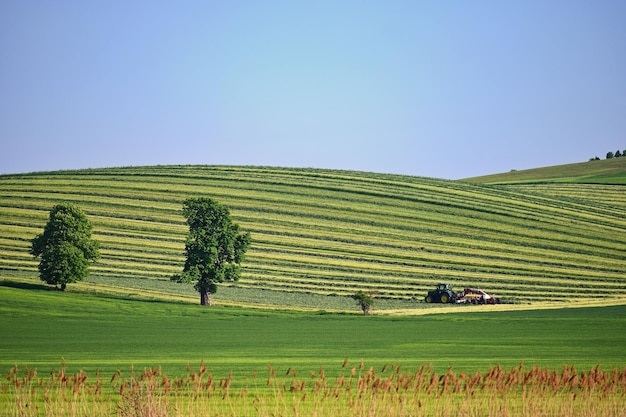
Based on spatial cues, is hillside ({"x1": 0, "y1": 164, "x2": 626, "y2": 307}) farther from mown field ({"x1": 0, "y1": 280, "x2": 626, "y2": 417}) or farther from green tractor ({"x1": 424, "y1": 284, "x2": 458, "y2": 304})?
mown field ({"x1": 0, "y1": 280, "x2": 626, "y2": 417})

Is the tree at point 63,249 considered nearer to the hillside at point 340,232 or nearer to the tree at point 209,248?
the hillside at point 340,232

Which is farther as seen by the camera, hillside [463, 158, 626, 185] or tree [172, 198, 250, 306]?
hillside [463, 158, 626, 185]

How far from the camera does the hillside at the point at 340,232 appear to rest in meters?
61.1

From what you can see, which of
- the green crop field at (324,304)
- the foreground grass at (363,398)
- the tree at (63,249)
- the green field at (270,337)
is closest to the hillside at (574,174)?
the green crop field at (324,304)

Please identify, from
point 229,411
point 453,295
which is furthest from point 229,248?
point 229,411

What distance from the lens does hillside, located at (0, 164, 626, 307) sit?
6112 cm

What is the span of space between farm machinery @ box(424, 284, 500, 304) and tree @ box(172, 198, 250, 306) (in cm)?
1129

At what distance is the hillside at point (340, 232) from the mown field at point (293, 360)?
8.35 m

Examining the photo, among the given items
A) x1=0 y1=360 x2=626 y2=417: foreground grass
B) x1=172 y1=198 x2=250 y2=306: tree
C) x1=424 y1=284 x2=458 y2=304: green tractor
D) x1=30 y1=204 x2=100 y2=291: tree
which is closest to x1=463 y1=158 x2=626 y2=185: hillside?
x1=424 y1=284 x2=458 y2=304: green tractor

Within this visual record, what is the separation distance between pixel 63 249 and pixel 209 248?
7812 mm

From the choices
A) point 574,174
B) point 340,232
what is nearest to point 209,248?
point 340,232

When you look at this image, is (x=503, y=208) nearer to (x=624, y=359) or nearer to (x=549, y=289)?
(x=549, y=289)

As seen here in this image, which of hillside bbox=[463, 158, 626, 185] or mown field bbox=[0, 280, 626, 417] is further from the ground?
hillside bbox=[463, 158, 626, 185]

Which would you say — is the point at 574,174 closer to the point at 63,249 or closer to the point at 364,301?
the point at 364,301
